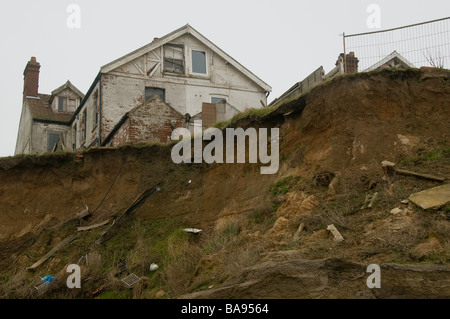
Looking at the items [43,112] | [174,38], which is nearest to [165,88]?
[174,38]

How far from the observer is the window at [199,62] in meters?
30.2

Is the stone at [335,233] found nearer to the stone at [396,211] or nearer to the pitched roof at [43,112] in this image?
the stone at [396,211]

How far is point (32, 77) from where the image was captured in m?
36.1

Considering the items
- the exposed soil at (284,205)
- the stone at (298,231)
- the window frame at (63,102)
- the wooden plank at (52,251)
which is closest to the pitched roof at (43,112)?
the window frame at (63,102)

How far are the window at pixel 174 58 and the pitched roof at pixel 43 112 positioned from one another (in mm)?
8172

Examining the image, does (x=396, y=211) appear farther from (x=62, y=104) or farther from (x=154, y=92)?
(x=62, y=104)

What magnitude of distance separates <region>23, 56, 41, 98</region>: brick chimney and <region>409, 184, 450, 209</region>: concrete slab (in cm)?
2831

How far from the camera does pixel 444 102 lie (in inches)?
627

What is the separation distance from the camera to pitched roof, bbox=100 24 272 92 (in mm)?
28188

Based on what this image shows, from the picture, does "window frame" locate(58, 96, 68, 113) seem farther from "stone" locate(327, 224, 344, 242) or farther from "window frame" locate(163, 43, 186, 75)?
"stone" locate(327, 224, 344, 242)

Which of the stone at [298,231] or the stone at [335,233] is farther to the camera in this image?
the stone at [298,231]

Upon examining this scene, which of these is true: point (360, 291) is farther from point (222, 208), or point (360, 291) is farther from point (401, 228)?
point (222, 208)

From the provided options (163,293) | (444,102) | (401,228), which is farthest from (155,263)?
(444,102)

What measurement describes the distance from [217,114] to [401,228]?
13557 millimetres
